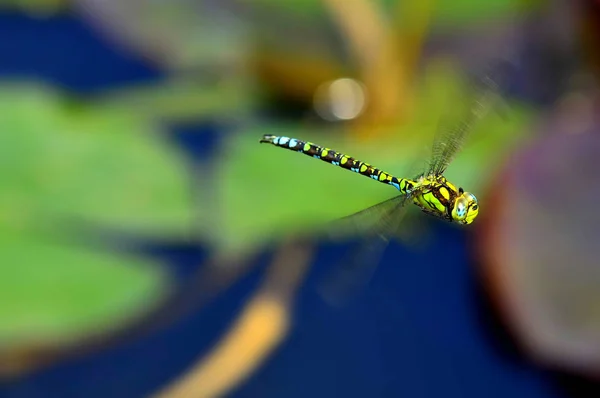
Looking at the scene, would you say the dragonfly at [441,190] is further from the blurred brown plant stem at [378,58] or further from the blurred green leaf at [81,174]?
the blurred brown plant stem at [378,58]

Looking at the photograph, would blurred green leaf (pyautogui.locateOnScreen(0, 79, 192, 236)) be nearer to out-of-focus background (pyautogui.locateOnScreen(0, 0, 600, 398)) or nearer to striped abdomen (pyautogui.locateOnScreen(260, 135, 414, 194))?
out-of-focus background (pyautogui.locateOnScreen(0, 0, 600, 398))

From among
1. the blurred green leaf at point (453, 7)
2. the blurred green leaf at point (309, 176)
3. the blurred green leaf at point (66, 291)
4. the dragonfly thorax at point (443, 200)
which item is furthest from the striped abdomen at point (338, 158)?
the blurred green leaf at point (453, 7)

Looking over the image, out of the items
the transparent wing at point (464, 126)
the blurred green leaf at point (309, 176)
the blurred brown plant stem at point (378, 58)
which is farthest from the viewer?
the blurred brown plant stem at point (378, 58)

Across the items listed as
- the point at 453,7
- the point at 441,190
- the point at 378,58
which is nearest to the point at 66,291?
the point at 441,190

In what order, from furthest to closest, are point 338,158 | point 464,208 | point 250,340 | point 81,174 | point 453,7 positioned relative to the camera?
point 453,7, point 81,174, point 250,340, point 338,158, point 464,208

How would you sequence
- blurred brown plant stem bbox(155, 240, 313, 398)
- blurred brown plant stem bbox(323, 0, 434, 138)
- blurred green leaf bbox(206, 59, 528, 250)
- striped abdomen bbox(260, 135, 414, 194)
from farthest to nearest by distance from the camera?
blurred brown plant stem bbox(323, 0, 434, 138) < blurred green leaf bbox(206, 59, 528, 250) < blurred brown plant stem bbox(155, 240, 313, 398) < striped abdomen bbox(260, 135, 414, 194)

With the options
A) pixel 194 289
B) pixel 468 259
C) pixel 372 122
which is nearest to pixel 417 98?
pixel 372 122

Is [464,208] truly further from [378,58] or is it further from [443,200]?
[378,58]

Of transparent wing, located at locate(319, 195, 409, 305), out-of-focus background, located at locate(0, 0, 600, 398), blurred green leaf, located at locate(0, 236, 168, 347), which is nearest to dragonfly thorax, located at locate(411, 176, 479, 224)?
out-of-focus background, located at locate(0, 0, 600, 398)
